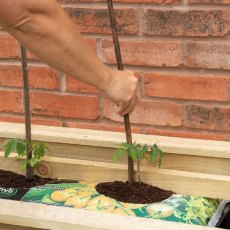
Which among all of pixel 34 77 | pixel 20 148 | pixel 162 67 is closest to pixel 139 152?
pixel 20 148

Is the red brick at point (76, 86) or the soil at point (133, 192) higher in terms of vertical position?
the red brick at point (76, 86)

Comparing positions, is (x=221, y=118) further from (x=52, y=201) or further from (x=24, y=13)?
(x=24, y=13)

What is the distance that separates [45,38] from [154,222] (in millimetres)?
500

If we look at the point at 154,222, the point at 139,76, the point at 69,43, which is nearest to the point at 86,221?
the point at 154,222

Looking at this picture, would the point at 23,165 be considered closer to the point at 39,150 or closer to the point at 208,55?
the point at 39,150

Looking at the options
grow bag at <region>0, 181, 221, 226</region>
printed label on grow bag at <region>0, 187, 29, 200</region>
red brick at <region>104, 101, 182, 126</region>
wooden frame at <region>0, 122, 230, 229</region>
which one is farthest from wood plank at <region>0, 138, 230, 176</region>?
red brick at <region>104, 101, 182, 126</region>

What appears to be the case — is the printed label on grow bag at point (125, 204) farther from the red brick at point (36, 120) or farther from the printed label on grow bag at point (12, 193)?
the red brick at point (36, 120)

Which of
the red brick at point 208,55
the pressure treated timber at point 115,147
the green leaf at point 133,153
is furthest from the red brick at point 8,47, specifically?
the green leaf at point 133,153

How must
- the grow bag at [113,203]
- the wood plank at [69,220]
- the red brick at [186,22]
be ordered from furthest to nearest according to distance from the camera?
the red brick at [186,22]
the grow bag at [113,203]
the wood plank at [69,220]

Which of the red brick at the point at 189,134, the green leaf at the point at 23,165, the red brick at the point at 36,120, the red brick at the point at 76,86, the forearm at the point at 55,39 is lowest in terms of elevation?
the green leaf at the point at 23,165

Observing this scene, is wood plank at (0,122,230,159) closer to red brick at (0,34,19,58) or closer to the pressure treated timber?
the pressure treated timber

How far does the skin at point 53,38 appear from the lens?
49.9 inches

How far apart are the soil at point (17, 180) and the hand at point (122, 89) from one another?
421 mm

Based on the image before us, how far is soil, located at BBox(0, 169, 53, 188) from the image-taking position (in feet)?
6.19
